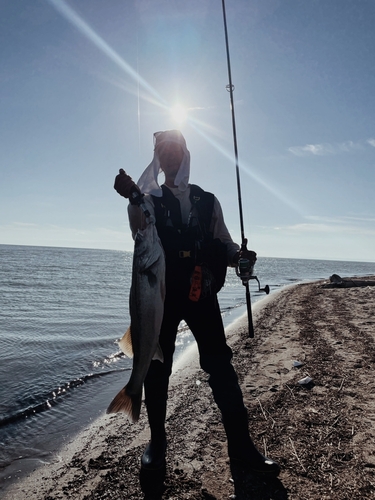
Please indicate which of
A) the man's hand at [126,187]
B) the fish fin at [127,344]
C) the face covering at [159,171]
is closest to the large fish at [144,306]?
the fish fin at [127,344]

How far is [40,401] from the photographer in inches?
214

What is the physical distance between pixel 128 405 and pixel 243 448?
120 centimetres

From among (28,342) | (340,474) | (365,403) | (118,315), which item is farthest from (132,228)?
(118,315)

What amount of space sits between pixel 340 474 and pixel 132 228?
2910mm

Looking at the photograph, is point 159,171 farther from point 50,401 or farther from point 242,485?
point 50,401

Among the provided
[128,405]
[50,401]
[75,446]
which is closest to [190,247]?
[128,405]

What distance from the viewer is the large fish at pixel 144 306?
2.70 metres

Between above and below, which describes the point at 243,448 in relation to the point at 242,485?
above

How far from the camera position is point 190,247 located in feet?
10.5

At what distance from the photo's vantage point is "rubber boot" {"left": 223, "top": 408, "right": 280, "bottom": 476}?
9.66 ft

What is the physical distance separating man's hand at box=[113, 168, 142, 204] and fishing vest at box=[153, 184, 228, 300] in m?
0.33

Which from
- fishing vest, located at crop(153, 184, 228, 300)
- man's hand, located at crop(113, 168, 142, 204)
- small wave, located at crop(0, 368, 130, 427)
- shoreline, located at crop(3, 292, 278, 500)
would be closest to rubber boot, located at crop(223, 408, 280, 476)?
shoreline, located at crop(3, 292, 278, 500)

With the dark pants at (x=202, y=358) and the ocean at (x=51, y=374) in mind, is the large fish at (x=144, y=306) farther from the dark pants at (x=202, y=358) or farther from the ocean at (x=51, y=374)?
the ocean at (x=51, y=374)

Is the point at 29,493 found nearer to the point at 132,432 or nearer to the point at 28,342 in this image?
the point at 132,432
